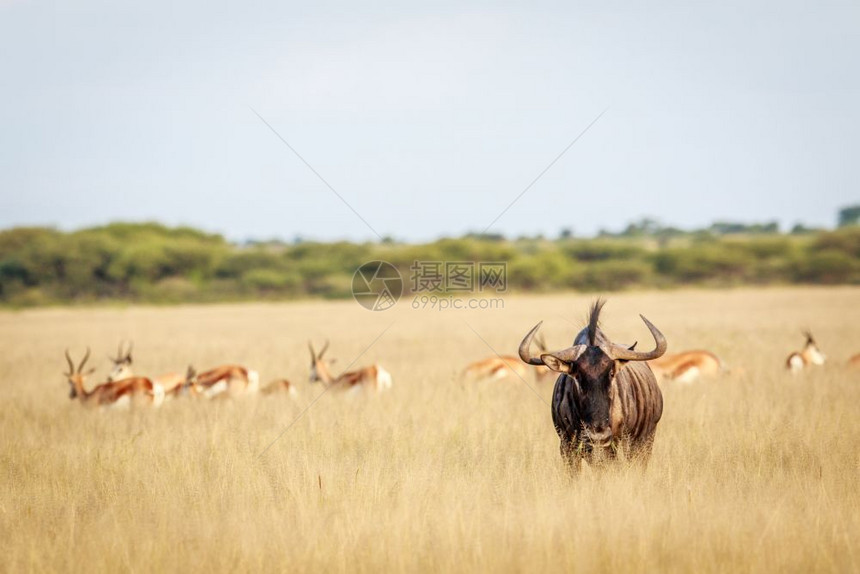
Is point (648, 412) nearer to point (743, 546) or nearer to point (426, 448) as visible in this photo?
point (743, 546)

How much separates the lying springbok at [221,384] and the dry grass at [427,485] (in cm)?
72

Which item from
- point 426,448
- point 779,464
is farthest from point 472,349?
point 779,464

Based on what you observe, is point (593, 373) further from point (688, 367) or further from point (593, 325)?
point (688, 367)

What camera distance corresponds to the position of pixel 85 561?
517cm

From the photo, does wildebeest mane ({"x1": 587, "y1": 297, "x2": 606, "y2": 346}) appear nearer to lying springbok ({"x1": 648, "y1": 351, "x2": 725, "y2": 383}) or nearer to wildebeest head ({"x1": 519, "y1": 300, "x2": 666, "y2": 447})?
wildebeest head ({"x1": 519, "y1": 300, "x2": 666, "y2": 447})

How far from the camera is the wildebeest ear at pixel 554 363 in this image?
6121 millimetres

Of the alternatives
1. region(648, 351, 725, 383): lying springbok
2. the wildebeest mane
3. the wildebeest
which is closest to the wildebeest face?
the wildebeest

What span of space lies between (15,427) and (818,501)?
965 cm

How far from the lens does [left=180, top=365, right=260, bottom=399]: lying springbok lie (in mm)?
12773

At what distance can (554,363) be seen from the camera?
20.2 feet

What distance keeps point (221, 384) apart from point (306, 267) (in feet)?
164

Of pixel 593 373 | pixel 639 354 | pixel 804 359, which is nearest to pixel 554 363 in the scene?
pixel 593 373

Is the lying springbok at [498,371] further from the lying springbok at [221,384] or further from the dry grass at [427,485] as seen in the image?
the lying springbok at [221,384]

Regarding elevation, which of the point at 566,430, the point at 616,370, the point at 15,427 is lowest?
the point at 15,427
